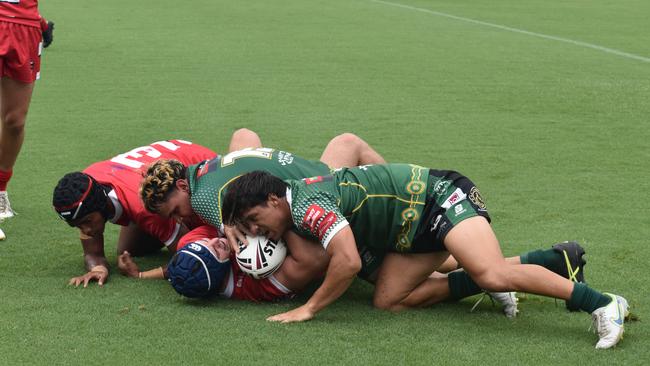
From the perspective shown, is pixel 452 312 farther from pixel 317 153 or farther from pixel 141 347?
pixel 317 153

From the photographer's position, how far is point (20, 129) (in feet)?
23.4

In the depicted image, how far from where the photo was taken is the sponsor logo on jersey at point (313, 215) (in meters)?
4.94

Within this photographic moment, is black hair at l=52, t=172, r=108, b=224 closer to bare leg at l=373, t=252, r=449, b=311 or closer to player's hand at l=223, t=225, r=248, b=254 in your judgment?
player's hand at l=223, t=225, r=248, b=254

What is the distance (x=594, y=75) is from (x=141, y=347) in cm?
931

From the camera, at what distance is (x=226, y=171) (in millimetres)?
5527

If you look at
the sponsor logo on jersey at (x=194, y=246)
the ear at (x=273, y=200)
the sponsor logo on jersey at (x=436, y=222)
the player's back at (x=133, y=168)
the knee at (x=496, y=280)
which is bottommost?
the sponsor logo on jersey at (x=194, y=246)

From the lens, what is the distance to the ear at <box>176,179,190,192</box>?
18.2ft

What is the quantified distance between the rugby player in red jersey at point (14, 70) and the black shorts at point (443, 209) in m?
3.20

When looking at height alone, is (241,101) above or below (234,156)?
below

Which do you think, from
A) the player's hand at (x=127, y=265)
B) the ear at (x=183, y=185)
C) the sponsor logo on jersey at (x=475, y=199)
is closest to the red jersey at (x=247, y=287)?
the ear at (x=183, y=185)

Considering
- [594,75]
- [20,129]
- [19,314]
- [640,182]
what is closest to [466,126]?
[640,182]

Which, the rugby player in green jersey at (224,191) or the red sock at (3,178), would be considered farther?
the red sock at (3,178)

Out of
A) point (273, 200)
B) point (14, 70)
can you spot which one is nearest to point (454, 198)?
point (273, 200)

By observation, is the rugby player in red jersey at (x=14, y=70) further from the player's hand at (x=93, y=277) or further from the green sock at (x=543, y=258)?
the green sock at (x=543, y=258)
